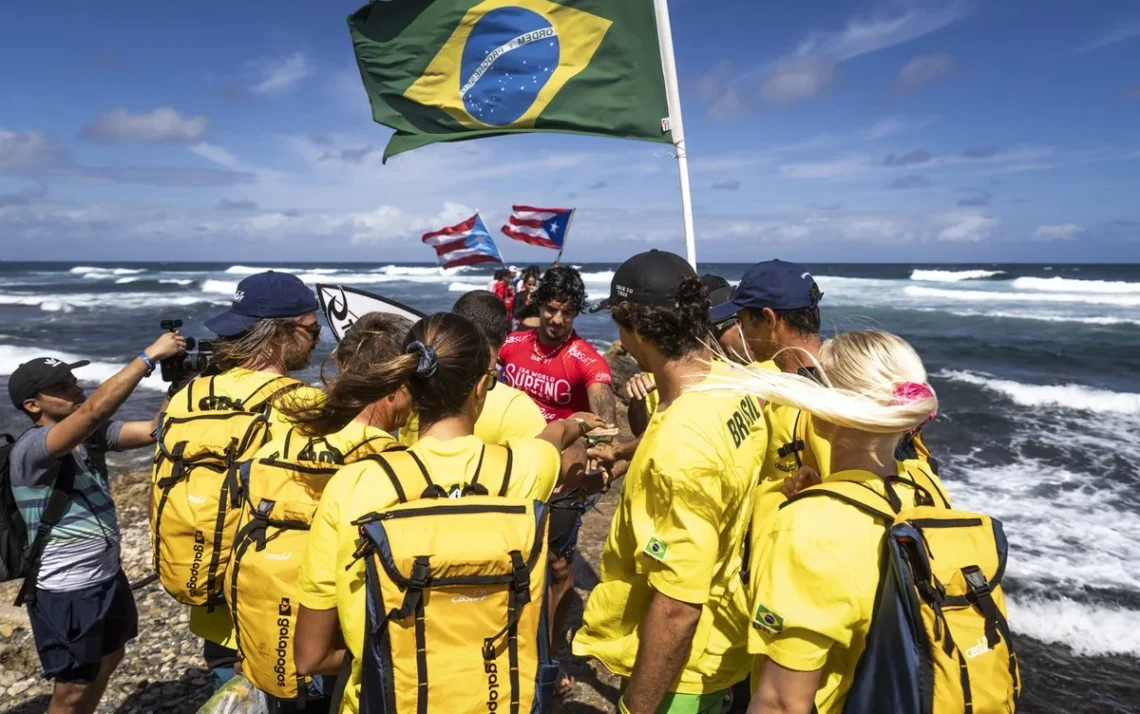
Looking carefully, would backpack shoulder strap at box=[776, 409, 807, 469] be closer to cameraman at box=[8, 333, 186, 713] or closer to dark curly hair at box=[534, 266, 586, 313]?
dark curly hair at box=[534, 266, 586, 313]

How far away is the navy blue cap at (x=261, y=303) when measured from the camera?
9.93 feet

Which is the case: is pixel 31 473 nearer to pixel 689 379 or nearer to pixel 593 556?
pixel 689 379

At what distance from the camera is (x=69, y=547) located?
3152 mm

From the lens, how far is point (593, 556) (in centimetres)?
630

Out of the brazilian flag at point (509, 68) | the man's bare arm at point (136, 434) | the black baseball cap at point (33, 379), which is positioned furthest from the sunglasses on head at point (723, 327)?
the black baseball cap at point (33, 379)

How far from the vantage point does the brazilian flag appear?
15.0 ft

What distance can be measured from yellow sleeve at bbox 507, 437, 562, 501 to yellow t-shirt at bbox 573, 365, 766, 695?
9.8 inches

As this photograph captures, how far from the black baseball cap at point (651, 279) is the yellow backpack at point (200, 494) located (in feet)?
4.71

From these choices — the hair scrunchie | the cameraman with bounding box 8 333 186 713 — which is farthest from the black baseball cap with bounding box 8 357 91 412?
the hair scrunchie

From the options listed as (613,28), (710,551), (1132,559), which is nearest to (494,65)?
(613,28)

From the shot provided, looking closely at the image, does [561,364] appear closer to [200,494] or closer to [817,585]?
[200,494]

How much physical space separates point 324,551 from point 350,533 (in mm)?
112

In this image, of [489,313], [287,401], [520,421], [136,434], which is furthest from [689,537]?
[136,434]

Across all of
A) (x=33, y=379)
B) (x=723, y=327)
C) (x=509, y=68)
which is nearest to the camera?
(x=33, y=379)
